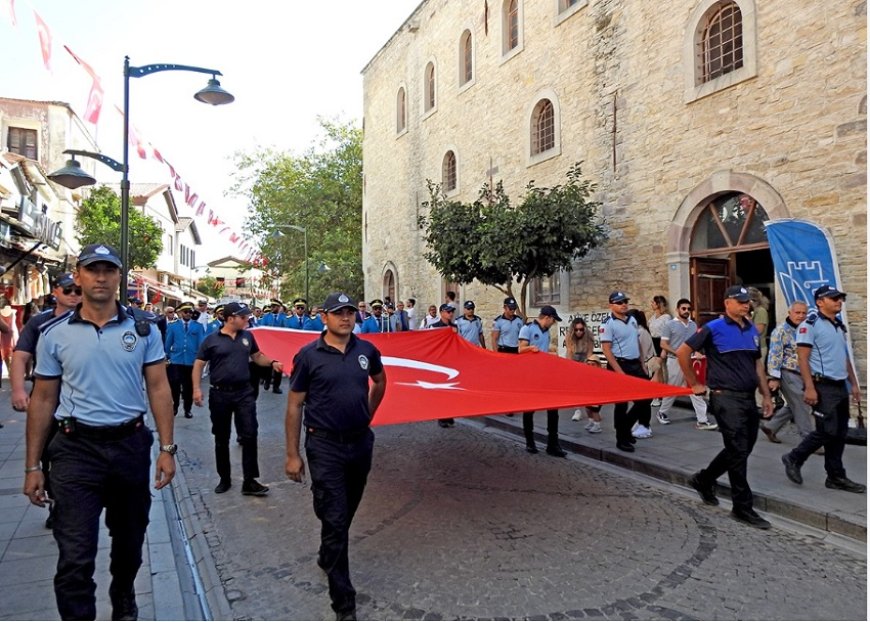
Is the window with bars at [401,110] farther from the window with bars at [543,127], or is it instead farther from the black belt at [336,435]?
the black belt at [336,435]

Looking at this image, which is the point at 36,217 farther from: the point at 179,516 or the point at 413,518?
the point at 413,518

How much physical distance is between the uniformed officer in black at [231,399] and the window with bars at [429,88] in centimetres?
1640

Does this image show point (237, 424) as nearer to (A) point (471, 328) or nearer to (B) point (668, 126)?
(A) point (471, 328)

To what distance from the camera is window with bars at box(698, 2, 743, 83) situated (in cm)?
1026

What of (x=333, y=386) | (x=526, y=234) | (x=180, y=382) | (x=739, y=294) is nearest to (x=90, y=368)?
(x=333, y=386)

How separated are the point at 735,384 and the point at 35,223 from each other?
1926 centimetres

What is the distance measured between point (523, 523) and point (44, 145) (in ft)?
114

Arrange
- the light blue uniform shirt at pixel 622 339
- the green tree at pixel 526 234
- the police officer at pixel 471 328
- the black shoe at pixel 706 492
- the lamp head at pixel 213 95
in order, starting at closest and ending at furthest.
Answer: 1. the black shoe at pixel 706 492
2. the light blue uniform shirt at pixel 622 339
3. the lamp head at pixel 213 95
4. the police officer at pixel 471 328
5. the green tree at pixel 526 234

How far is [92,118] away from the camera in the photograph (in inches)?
367

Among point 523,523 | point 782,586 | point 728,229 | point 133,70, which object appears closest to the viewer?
point 782,586

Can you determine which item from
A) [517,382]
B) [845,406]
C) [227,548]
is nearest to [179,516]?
[227,548]

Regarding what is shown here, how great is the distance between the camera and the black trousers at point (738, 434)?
5090 millimetres

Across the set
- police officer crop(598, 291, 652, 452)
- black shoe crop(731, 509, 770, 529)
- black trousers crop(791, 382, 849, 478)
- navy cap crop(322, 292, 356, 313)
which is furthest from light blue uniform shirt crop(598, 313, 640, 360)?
navy cap crop(322, 292, 356, 313)

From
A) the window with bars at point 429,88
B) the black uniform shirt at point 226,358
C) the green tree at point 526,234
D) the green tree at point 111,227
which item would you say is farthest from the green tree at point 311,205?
the black uniform shirt at point 226,358
